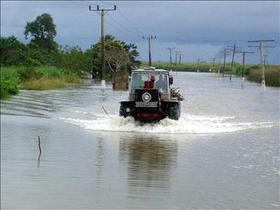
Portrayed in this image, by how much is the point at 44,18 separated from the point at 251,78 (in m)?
37.6

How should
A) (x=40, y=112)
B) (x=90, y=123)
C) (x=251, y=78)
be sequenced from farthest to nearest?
(x=251, y=78), (x=40, y=112), (x=90, y=123)

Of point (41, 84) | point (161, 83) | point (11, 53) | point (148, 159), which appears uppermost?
point (11, 53)

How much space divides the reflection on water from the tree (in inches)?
2881

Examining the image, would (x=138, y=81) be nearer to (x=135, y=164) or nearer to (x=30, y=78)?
(x=135, y=164)


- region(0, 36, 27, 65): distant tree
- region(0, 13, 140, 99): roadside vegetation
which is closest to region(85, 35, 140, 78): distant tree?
region(0, 13, 140, 99): roadside vegetation

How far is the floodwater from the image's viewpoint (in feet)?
30.7

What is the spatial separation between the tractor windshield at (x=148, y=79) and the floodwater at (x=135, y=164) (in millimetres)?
1468

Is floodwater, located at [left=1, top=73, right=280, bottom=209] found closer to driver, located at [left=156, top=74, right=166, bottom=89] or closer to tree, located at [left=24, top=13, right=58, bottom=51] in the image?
driver, located at [left=156, top=74, right=166, bottom=89]

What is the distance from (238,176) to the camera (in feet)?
38.9

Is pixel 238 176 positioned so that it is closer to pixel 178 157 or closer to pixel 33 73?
pixel 178 157

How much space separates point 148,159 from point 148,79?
7730 mm

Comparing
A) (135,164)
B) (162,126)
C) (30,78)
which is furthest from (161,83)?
(30,78)

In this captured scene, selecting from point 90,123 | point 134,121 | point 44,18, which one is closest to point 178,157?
point 134,121

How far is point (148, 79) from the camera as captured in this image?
21.0 metres
